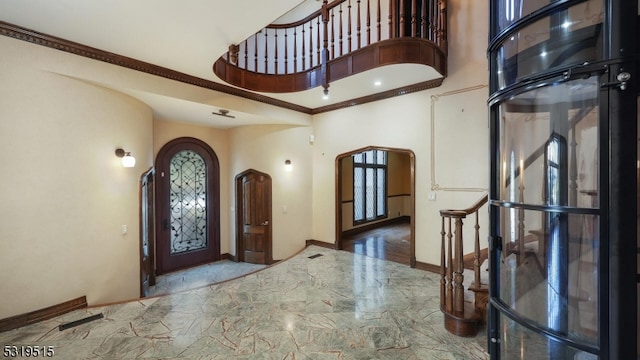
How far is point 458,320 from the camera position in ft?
8.18

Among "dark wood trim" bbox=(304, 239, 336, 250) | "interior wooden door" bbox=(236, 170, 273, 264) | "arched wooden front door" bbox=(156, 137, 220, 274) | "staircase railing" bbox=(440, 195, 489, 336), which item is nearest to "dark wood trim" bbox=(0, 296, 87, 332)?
"arched wooden front door" bbox=(156, 137, 220, 274)

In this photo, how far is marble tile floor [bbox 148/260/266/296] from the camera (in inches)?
196

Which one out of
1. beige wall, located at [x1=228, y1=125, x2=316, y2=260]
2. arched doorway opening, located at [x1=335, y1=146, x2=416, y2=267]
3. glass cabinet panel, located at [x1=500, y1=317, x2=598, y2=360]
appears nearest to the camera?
glass cabinet panel, located at [x1=500, y1=317, x2=598, y2=360]

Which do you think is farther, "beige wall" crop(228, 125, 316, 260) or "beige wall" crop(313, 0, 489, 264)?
"beige wall" crop(228, 125, 316, 260)

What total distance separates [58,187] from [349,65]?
3.87 metres

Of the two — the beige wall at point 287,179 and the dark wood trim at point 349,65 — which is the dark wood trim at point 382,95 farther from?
the beige wall at point 287,179

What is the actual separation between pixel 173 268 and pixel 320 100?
4.62 m

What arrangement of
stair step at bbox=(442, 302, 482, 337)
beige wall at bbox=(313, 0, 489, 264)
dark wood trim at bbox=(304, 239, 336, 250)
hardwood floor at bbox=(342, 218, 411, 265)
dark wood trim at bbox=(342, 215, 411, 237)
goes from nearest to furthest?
stair step at bbox=(442, 302, 482, 337) < beige wall at bbox=(313, 0, 489, 264) < hardwood floor at bbox=(342, 218, 411, 265) < dark wood trim at bbox=(304, 239, 336, 250) < dark wood trim at bbox=(342, 215, 411, 237)

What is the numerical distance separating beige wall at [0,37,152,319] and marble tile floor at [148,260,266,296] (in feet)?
4.28

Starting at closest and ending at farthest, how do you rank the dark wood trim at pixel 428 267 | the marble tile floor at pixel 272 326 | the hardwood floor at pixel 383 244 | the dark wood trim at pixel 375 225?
the marble tile floor at pixel 272 326, the dark wood trim at pixel 428 267, the hardwood floor at pixel 383 244, the dark wood trim at pixel 375 225

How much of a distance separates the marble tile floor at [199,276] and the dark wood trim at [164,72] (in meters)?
3.48

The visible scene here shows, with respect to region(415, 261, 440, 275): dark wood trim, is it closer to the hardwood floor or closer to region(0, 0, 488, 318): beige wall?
region(0, 0, 488, 318): beige wall

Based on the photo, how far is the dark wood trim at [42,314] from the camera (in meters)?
2.60

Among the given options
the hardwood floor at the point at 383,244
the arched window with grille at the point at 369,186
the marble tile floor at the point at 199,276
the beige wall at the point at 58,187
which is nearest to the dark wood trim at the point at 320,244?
the hardwood floor at the point at 383,244
